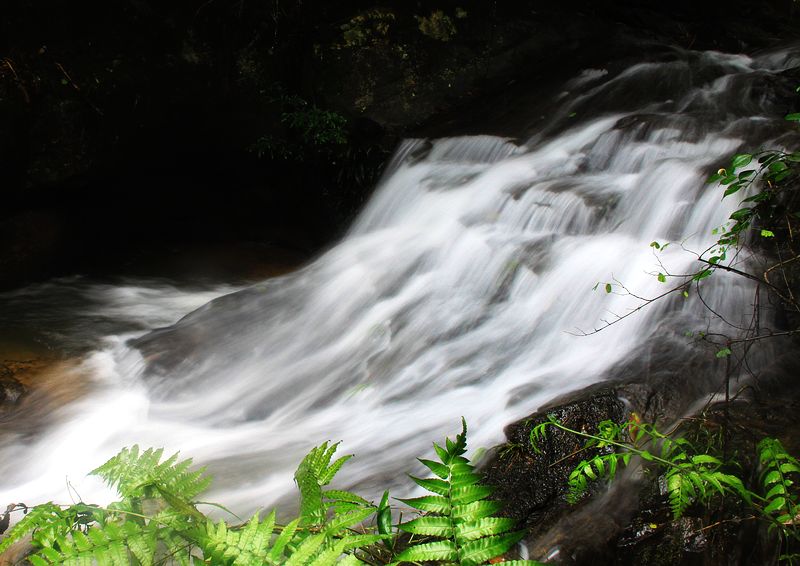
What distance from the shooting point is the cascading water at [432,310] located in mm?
4047

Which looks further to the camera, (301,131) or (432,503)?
(301,131)

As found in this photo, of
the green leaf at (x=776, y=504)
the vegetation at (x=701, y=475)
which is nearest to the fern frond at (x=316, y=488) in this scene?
the vegetation at (x=701, y=475)

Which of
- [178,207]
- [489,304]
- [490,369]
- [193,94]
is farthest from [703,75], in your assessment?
[178,207]

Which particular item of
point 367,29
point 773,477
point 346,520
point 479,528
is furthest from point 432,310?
point 367,29

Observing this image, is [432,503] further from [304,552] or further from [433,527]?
[304,552]

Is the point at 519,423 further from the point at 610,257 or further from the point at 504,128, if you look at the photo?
the point at 504,128

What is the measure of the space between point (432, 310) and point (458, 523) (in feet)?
11.8

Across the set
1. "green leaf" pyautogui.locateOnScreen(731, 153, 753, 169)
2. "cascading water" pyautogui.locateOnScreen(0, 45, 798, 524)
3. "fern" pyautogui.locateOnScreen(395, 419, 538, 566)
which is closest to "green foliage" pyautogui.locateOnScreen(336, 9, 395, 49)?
"cascading water" pyautogui.locateOnScreen(0, 45, 798, 524)

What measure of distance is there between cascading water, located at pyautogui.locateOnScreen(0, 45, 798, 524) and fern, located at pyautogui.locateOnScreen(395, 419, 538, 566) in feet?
5.14

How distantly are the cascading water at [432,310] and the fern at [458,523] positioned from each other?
5.14 feet

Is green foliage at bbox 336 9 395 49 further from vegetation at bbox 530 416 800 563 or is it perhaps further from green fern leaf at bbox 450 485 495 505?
green fern leaf at bbox 450 485 495 505

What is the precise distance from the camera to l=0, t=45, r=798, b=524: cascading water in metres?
4.05

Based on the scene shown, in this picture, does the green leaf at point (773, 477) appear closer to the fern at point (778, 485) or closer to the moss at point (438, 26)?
the fern at point (778, 485)

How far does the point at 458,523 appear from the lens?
68.6 inches
